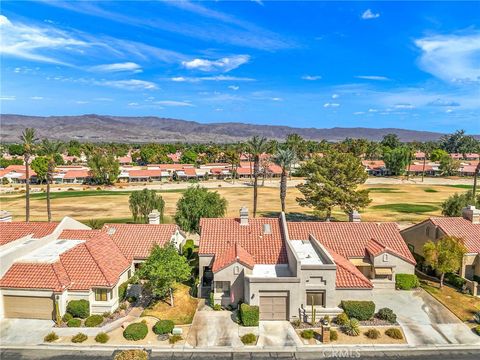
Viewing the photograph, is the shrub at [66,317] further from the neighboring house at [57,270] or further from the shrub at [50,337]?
the shrub at [50,337]

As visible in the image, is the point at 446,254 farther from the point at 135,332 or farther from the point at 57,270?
the point at 57,270

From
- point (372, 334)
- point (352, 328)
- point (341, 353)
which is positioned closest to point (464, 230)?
point (372, 334)

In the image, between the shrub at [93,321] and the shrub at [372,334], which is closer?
the shrub at [372,334]

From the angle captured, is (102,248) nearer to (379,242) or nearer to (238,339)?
(238,339)

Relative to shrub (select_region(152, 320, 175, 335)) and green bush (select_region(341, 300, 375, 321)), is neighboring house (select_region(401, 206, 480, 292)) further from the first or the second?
shrub (select_region(152, 320, 175, 335))

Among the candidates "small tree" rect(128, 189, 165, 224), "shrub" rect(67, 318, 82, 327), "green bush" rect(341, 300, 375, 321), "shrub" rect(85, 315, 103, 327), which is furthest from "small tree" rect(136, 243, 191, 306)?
"small tree" rect(128, 189, 165, 224)

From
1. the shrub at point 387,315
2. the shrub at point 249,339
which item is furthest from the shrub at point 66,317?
→ the shrub at point 387,315
